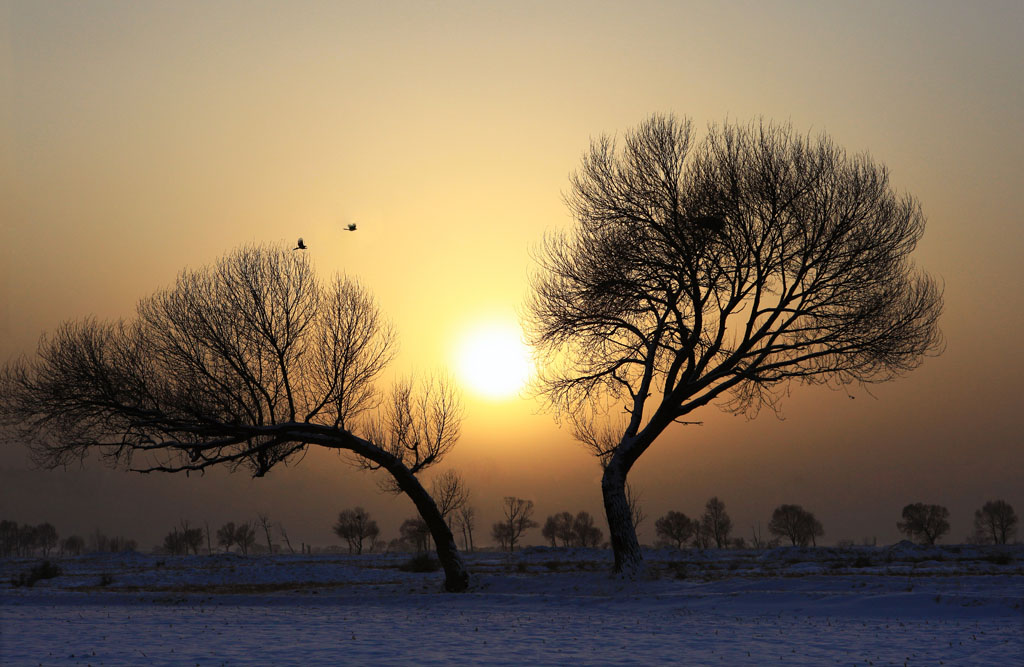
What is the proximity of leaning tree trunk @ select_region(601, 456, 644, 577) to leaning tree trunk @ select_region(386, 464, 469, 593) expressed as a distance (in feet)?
16.8

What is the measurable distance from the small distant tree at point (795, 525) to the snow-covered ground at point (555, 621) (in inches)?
3406

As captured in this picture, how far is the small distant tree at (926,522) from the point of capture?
3775 inches

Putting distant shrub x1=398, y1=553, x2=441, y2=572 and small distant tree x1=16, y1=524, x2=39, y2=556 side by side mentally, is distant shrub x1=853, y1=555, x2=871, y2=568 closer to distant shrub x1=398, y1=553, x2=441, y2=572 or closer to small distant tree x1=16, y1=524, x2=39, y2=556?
distant shrub x1=398, y1=553, x2=441, y2=572

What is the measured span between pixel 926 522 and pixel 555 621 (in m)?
91.8

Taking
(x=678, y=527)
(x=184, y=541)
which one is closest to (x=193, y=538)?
(x=184, y=541)

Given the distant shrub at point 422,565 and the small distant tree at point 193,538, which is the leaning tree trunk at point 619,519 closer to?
the distant shrub at point 422,565

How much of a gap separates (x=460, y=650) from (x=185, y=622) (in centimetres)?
905

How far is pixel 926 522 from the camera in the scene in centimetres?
9681

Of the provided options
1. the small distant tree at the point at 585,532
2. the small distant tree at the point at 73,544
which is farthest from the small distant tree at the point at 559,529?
the small distant tree at the point at 73,544

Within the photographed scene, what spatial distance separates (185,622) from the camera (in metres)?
20.3

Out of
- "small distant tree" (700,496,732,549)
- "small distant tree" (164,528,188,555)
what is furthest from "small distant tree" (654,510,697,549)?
"small distant tree" (164,528,188,555)

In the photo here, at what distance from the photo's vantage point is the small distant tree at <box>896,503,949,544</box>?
9588cm

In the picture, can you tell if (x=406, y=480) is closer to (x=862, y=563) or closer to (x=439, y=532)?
(x=439, y=532)

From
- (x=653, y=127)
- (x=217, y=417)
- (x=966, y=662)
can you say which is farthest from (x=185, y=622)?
(x=653, y=127)
